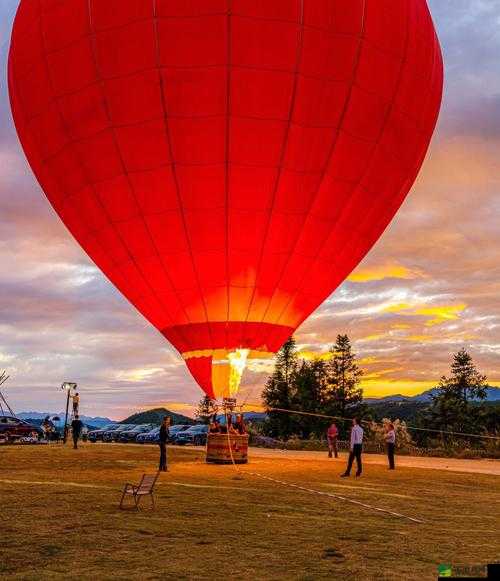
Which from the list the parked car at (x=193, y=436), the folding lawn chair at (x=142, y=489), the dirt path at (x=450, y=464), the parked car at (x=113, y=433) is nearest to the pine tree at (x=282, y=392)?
the parked car at (x=113, y=433)

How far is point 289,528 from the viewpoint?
11.9 m

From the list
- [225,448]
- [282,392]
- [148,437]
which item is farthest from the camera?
[282,392]

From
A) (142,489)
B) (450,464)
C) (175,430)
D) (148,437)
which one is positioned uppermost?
(175,430)

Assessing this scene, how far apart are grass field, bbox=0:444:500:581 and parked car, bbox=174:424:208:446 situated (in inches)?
1067

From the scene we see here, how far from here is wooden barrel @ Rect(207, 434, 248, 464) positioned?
966 inches

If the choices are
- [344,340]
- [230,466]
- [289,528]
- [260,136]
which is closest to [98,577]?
[289,528]

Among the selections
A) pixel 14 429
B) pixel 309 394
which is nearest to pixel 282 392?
pixel 309 394

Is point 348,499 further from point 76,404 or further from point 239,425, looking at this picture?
point 76,404

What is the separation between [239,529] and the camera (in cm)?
1172

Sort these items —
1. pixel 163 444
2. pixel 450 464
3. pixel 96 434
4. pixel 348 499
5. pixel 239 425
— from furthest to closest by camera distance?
pixel 96 434
pixel 450 464
pixel 239 425
pixel 163 444
pixel 348 499

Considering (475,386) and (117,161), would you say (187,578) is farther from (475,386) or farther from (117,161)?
(475,386)

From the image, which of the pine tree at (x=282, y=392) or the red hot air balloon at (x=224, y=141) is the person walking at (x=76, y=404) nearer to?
the red hot air balloon at (x=224, y=141)

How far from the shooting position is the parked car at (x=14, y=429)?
42.9 metres

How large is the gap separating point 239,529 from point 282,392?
215ft
